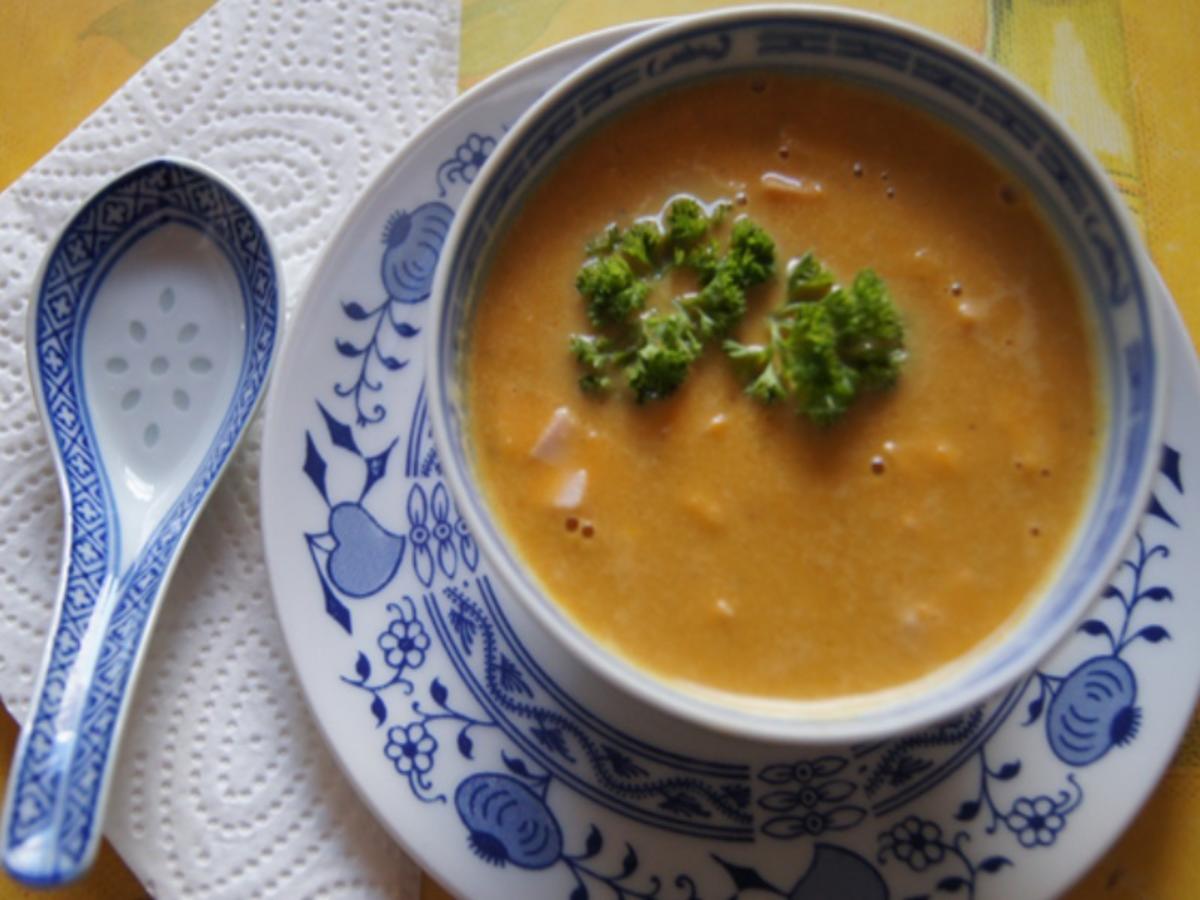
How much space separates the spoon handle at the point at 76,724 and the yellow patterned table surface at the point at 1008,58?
797 millimetres

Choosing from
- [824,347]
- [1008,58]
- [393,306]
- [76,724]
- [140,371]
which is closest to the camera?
[824,347]

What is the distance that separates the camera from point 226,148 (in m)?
1.84

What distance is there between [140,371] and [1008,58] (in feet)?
5.10

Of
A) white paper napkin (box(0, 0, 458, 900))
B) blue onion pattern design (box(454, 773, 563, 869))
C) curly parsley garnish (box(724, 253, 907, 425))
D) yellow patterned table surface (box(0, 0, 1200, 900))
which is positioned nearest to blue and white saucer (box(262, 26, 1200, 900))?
blue onion pattern design (box(454, 773, 563, 869))

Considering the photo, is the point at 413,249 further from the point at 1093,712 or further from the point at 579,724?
the point at 1093,712

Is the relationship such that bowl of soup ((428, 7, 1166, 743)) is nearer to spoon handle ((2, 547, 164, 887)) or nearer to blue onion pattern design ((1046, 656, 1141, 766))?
blue onion pattern design ((1046, 656, 1141, 766))

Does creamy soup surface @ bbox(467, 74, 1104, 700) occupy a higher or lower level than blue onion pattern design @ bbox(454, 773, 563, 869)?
higher

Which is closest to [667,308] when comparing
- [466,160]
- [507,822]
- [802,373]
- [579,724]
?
[802,373]

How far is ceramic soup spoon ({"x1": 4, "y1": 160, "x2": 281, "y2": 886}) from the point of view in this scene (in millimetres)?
1683

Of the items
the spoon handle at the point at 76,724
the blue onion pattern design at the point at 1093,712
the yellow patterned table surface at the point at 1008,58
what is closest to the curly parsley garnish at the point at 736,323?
the blue onion pattern design at the point at 1093,712

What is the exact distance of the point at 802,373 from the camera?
56.3 inches

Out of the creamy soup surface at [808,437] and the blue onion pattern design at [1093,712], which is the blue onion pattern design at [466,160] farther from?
the blue onion pattern design at [1093,712]

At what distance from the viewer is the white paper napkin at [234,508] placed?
1.65 metres

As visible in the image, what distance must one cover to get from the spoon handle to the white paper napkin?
0.24 feet
